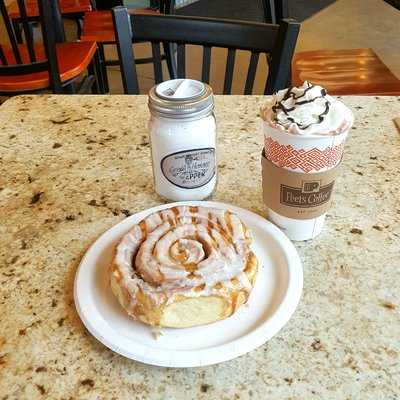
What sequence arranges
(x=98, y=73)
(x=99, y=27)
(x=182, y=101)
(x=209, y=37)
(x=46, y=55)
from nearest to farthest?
1. (x=182, y=101)
2. (x=209, y=37)
3. (x=46, y=55)
4. (x=99, y=27)
5. (x=98, y=73)

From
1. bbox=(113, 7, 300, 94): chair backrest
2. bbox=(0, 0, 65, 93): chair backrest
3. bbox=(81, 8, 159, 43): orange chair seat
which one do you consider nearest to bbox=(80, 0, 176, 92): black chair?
bbox=(81, 8, 159, 43): orange chair seat

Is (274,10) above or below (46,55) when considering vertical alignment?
above

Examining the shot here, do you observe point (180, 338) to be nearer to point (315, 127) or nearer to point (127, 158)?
point (315, 127)

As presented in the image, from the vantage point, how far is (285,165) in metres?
0.62

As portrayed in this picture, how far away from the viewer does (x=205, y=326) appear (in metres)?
0.54

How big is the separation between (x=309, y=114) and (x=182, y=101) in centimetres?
18

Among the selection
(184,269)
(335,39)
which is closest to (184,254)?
(184,269)

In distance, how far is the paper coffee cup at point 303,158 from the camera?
0.58 meters

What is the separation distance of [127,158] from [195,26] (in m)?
0.43

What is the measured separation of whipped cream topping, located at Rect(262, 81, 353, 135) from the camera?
0.58m

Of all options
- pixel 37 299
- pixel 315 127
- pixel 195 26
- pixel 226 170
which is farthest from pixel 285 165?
pixel 195 26

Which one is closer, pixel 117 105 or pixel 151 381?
pixel 151 381

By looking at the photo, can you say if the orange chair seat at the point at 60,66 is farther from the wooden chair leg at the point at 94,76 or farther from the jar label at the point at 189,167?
the jar label at the point at 189,167

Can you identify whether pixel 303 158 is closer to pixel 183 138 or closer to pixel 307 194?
pixel 307 194
